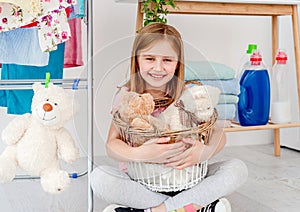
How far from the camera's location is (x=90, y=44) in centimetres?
154

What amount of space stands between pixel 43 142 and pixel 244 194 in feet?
2.43

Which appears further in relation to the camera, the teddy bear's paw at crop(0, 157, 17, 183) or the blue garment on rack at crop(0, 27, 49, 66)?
the blue garment on rack at crop(0, 27, 49, 66)

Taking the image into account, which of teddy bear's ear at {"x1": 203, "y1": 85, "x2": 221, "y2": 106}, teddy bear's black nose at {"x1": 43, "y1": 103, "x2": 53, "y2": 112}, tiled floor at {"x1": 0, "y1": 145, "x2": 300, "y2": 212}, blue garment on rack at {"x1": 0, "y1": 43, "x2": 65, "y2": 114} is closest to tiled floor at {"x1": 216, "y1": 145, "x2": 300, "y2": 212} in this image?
tiled floor at {"x1": 0, "y1": 145, "x2": 300, "y2": 212}

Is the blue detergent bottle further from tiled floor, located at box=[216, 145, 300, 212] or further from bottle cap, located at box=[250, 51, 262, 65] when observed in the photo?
tiled floor, located at box=[216, 145, 300, 212]

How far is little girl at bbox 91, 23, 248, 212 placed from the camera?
1341 mm

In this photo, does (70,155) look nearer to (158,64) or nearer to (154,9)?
(158,64)

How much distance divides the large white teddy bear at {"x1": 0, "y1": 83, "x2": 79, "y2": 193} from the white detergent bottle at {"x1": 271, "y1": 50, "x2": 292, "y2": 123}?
3.49 feet

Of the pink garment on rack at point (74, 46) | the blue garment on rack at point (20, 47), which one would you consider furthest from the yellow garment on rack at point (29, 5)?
the pink garment on rack at point (74, 46)

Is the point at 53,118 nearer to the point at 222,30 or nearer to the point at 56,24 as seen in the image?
the point at 56,24

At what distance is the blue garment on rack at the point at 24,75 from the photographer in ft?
6.06

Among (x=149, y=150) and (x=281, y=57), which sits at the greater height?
(x=281, y=57)

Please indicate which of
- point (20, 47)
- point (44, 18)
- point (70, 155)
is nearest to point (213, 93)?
point (70, 155)

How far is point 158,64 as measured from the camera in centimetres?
133

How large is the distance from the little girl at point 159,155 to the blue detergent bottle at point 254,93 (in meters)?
0.74
